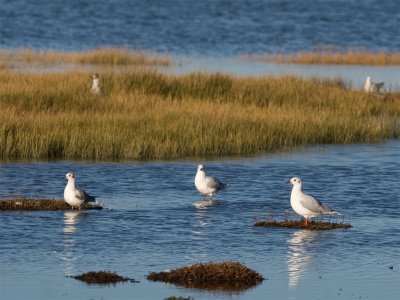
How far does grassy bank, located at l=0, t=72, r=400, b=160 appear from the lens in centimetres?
2491

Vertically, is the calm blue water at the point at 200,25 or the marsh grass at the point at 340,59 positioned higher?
the calm blue water at the point at 200,25

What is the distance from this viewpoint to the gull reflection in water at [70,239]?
49.7 ft

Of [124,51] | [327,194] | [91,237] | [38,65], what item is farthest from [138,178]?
[124,51]

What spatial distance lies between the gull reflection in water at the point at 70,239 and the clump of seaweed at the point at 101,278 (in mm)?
376

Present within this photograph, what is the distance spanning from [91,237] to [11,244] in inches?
48.7

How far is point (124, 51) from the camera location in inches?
1797

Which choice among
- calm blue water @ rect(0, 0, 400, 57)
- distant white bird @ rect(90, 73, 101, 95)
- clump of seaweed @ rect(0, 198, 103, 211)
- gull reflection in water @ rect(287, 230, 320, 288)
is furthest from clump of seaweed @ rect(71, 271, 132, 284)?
calm blue water @ rect(0, 0, 400, 57)

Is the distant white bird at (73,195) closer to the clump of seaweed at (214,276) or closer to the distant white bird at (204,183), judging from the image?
the distant white bird at (204,183)

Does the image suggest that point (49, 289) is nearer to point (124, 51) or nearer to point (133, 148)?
point (133, 148)

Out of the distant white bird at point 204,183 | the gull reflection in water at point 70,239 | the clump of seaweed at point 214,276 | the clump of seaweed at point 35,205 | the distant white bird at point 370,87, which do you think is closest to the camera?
the clump of seaweed at point 214,276

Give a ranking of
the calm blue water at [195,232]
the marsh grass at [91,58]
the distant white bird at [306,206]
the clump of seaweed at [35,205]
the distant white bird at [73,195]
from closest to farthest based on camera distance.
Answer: the calm blue water at [195,232]
the distant white bird at [306,206]
the distant white bird at [73,195]
the clump of seaweed at [35,205]
the marsh grass at [91,58]

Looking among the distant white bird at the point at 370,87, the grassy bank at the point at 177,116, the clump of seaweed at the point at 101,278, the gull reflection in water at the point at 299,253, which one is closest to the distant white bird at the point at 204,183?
the gull reflection in water at the point at 299,253

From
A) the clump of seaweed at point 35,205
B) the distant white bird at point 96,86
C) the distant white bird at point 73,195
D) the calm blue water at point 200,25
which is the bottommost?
the clump of seaweed at point 35,205

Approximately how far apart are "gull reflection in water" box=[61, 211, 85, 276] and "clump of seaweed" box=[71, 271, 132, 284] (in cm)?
38
